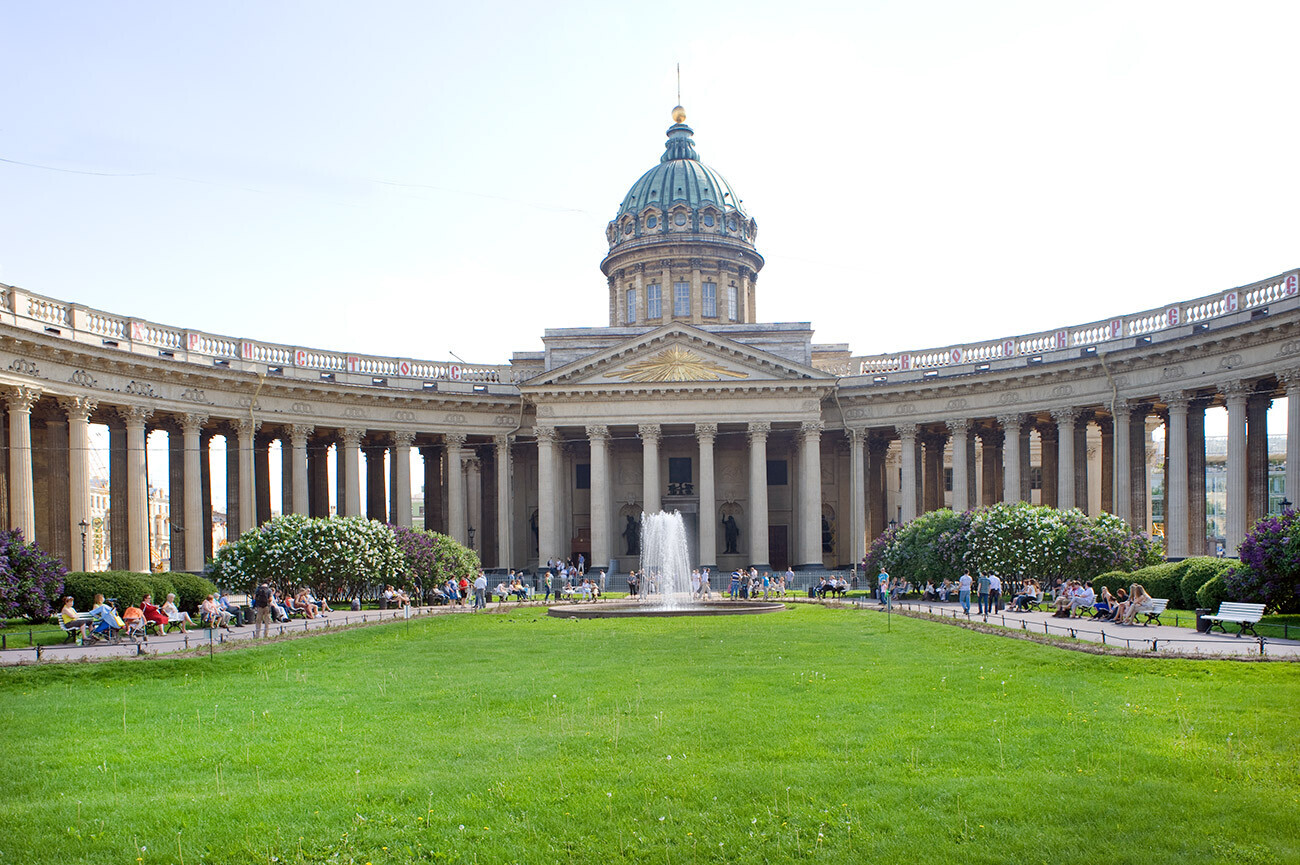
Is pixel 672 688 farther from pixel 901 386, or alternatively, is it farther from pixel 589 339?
pixel 589 339

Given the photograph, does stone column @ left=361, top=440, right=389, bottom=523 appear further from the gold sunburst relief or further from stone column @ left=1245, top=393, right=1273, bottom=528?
stone column @ left=1245, top=393, right=1273, bottom=528

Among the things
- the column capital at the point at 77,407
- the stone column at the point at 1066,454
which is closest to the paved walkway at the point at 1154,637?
the stone column at the point at 1066,454

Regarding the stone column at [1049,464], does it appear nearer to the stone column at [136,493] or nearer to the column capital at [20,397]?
the stone column at [136,493]

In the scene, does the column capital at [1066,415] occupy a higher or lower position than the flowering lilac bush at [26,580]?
higher

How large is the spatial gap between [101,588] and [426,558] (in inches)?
508

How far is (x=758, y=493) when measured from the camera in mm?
56969

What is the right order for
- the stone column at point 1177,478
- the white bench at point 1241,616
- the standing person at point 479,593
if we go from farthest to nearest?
the stone column at point 1177,478 → the standing person at point 479,593 → the white bench at point 1241,616

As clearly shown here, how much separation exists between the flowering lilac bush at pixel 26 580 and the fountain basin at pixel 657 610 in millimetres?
14377

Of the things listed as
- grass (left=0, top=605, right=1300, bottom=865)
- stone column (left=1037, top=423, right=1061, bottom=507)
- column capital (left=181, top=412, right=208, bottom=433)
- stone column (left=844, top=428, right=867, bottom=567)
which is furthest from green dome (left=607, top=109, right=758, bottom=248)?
grass (left=0, top=605, right=1300, bottom=865)

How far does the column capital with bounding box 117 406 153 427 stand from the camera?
→ 4359 centimetres

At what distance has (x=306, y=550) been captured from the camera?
3622cm

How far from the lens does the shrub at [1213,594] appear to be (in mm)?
27703

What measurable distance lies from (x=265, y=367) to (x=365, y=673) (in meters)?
34.8

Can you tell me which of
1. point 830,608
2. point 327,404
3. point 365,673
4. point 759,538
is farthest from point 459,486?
point 365,673
